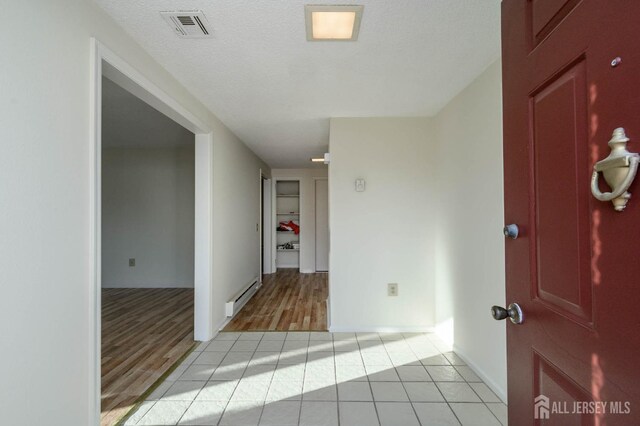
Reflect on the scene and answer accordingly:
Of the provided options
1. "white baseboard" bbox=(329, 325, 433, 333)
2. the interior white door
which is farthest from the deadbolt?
the interior white door

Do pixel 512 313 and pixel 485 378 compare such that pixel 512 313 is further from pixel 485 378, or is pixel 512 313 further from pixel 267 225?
pixel 267 225

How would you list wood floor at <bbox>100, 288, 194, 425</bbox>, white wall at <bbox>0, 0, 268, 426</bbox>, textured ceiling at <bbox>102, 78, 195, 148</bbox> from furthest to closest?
textured ceiling at <bbox>102, 78, 195, 148</bbox> → wood floor at <bbox>100, 288, 194, 425</bbox> → white wall at <bbox>0, 0, 268, 426</bbox>

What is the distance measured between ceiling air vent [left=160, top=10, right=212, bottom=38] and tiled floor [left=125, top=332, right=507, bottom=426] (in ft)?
7.19

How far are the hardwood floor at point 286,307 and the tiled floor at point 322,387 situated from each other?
399 mm

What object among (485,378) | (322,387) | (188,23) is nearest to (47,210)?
(188,23)

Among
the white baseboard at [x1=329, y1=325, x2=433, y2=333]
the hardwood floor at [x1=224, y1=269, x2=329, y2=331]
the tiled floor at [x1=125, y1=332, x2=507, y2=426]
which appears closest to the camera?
the tiled floor at [x1=125, y1=332, x2=507, y2=426]

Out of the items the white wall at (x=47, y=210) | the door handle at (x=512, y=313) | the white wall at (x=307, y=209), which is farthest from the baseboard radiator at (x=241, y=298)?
the door handle at (x=512, y=313)

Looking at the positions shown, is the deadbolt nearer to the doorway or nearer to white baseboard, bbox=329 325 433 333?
white baseboard, bbox=329 325 433 333

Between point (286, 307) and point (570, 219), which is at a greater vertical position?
point (570, 219)

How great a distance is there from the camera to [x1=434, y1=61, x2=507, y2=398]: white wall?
1867 mm

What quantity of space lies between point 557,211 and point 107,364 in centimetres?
305

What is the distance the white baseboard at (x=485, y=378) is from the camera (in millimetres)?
1818

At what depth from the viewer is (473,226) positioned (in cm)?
217

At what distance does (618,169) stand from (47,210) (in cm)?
169
